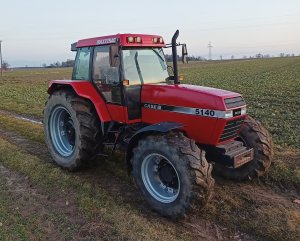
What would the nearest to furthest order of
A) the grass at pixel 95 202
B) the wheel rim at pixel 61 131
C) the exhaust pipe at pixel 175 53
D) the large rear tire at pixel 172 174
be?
the grass at pixel 95 202, the large rear tire at pixel 172 174, the exhaust pipe at pixel 175 53, the wheel rim at pixel 61 131

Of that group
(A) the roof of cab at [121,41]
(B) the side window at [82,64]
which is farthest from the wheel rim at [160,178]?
(B) the side window at [82,64]

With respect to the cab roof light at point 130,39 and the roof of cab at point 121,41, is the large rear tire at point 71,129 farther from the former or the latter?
the cab roof light at point 130,39

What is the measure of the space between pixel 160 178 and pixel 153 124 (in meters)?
0.85

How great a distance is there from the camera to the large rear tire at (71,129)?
6.29 m

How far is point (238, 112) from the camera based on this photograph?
532 cm

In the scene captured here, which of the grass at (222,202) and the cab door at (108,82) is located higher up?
the cab door at (108,82)

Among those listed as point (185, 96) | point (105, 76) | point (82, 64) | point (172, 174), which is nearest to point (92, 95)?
point (105, 76)

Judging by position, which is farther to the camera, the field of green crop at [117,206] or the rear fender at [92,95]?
the rear fender at [92,95]

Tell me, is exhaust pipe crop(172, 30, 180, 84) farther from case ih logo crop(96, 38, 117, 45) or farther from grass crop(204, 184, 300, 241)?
grass crop(204, 184, 300, 241)

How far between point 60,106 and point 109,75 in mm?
1341

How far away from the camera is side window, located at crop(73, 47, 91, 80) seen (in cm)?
666

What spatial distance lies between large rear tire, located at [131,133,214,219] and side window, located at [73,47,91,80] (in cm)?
Result: 213

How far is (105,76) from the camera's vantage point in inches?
247

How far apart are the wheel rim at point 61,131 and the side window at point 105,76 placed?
1153 millimetres
